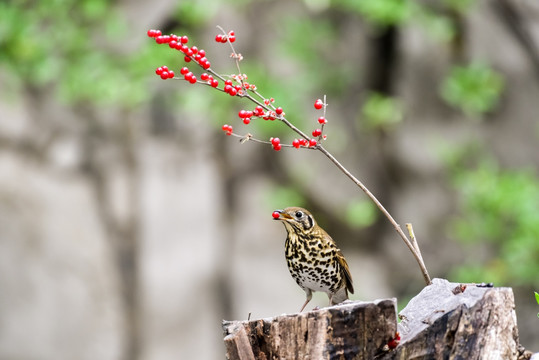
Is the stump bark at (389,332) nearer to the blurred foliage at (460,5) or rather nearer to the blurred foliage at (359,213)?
the blurred foliage at (359,213)

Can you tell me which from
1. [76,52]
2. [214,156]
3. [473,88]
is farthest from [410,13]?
[76,52]

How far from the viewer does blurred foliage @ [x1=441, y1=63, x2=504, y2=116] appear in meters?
5.44

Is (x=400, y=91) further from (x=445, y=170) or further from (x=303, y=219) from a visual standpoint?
(x=303, y=219)

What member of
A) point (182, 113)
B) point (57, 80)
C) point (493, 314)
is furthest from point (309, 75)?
point (493, 314)

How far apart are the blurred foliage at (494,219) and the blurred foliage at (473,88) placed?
Answer: 0.33 m

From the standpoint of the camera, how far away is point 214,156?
19.4ft

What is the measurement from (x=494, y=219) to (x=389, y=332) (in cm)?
362

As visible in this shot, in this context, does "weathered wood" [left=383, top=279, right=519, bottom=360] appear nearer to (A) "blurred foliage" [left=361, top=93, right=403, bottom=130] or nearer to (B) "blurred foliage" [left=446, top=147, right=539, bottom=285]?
(B) "blurred foliage" [left=446, top=147, right=539, bottom=285]

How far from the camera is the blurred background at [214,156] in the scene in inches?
221

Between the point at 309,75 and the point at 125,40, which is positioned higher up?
the point at 125,40

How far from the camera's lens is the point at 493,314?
6.23 feet

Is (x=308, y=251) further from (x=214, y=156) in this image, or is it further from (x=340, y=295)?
(x=214, y=156)

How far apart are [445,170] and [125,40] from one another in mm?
2663

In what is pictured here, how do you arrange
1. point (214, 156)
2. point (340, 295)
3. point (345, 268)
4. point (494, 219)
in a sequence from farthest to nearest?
point (214, 156)
point (494, 219)
point (340, 295)
point (345, 268)
